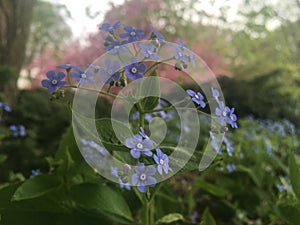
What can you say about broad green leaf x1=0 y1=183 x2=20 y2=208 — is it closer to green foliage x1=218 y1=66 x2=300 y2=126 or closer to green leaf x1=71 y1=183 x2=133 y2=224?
green leaf x1=71 y1=183 x2=133 y2=224

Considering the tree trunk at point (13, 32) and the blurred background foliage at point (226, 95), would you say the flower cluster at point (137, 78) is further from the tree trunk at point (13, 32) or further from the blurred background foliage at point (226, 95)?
the tree trunk at point (13, 32)

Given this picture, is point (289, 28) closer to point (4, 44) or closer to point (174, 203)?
point (4, 44)

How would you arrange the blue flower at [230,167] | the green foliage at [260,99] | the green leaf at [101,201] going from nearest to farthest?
1. the green leaf at [101,201]
2. the blue flower at [230,167]
3. the green foliage at [260,99]

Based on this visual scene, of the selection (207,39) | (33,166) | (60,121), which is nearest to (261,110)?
(207,39)

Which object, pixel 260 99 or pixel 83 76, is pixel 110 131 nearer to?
pixel 83 76

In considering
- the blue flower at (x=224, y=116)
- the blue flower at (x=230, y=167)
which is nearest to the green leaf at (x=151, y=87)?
the blue flower at (x=224, y=116)

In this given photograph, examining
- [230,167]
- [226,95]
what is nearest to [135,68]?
[230,167]

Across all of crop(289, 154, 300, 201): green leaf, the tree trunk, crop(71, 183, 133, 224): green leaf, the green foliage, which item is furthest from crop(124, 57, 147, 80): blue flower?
the green foliage
